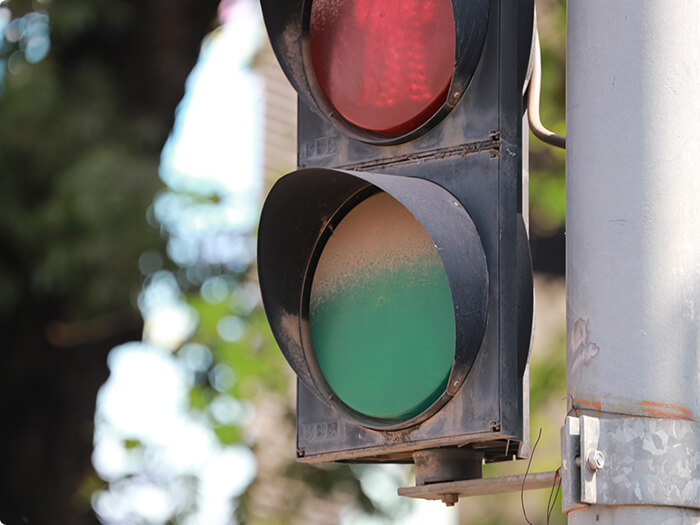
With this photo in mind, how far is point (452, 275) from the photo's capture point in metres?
2.39

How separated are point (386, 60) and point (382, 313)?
1.74 ft

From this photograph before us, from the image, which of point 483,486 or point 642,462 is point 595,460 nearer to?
point 642,462

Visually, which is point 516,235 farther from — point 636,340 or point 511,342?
point 636,340

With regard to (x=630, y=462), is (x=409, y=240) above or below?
above

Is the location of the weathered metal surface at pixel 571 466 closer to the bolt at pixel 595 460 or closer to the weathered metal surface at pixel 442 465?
the bolt at pixel 595 460

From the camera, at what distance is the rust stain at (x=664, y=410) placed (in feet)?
6.88

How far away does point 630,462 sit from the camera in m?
2.07

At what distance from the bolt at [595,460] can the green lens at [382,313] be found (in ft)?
1.45

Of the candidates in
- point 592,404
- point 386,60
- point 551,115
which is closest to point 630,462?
point 592,404

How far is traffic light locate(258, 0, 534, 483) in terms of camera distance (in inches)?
95.6

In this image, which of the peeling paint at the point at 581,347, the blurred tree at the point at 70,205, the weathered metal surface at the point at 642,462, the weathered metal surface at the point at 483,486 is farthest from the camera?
the blurred tree at the point at 70,205

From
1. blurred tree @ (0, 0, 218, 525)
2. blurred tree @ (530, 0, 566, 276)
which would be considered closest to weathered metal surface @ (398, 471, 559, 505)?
blurred tree @ (530, 0, 566, 276)

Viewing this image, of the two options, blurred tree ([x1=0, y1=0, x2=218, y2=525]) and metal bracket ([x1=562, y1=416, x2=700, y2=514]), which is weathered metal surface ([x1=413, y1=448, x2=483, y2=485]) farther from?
blurred tree ([x1=0, y1=0, x2=218, y2=525])

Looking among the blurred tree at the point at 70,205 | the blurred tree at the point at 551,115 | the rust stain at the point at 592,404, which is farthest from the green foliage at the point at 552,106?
the rust stain at the point at 592,404
